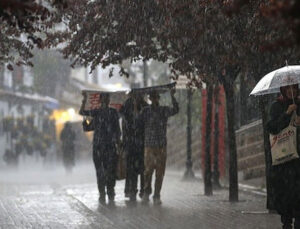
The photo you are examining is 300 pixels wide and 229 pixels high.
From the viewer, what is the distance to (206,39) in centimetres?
1266

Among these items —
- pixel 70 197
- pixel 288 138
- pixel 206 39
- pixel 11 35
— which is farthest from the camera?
pixel 70 197

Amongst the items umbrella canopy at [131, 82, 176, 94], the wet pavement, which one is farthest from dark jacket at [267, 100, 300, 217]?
umbrella canopy at [131, 82, 176, 94]

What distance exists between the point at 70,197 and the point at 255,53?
17.2ft

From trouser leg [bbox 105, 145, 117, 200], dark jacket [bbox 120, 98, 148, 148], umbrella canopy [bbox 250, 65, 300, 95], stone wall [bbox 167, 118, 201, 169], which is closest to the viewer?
umbrella canopy [bbox 250, 65, 300, 95]

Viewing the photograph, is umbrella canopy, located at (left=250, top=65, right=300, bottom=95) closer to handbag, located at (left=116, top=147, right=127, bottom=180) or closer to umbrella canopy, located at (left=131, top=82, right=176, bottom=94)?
umbrella canopy, located at (left=131, top=82, right=176, bottom=94)

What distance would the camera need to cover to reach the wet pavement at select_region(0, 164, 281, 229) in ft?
35.1

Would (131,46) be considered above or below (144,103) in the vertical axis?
above

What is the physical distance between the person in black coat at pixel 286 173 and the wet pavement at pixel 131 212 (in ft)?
5.78

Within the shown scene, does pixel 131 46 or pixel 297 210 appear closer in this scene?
pixel 297 210

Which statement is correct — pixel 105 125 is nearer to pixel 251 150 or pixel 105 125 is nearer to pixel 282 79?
pixel 282 79

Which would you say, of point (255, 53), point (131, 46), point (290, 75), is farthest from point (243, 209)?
point (290, 75)

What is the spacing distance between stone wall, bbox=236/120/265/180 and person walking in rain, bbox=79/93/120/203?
5454 millimetres

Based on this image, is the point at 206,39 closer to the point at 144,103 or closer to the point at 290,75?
the point at 144,103

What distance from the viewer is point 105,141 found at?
46.0 ft
